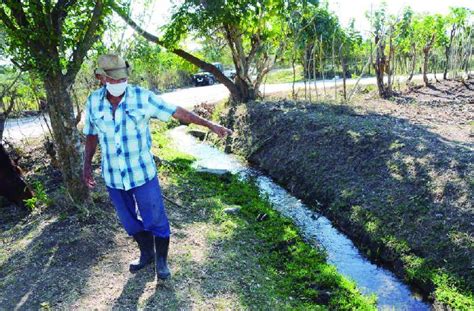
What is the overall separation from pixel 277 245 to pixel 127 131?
10.3ft

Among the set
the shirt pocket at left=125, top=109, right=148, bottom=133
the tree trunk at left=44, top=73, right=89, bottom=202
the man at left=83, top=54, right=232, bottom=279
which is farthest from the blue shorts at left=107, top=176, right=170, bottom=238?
the tree trunk at left=44, top=73, right=89, bottom=202

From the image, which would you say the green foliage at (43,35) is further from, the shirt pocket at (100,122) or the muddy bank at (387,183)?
the muddy bank at (387,183)

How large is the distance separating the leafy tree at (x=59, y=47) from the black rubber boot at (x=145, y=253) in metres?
1.52

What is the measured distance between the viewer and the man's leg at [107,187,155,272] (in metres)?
3.93

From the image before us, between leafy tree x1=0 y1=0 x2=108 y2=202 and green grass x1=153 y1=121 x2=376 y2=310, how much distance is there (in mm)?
2150

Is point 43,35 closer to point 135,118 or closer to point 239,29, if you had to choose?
point 135,118

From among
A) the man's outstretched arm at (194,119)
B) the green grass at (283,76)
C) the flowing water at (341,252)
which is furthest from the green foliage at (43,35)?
the green grass at (283,76)

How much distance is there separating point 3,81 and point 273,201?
537 centimetres

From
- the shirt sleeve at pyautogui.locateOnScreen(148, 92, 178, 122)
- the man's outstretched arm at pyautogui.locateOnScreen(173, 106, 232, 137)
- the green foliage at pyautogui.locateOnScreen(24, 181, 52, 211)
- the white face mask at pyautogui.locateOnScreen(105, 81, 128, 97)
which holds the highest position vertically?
the white face mask at pyautogui.locateOnScreen(105, 81, 128, 97)

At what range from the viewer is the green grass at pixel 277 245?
4.79m

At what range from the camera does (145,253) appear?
4504 millimetres

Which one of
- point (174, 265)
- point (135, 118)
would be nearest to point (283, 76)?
point (174, 265)

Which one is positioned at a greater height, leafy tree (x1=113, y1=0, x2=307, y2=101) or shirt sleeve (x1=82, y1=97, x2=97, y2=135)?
leafy tree (x1=113, y1=0, x2=307, y2=101)

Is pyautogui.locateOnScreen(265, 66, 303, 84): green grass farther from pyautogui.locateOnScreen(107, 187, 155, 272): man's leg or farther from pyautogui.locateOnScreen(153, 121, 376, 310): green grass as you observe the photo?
pyautogui.locateOnScreen(107, 187, 155, 272): man's leg
